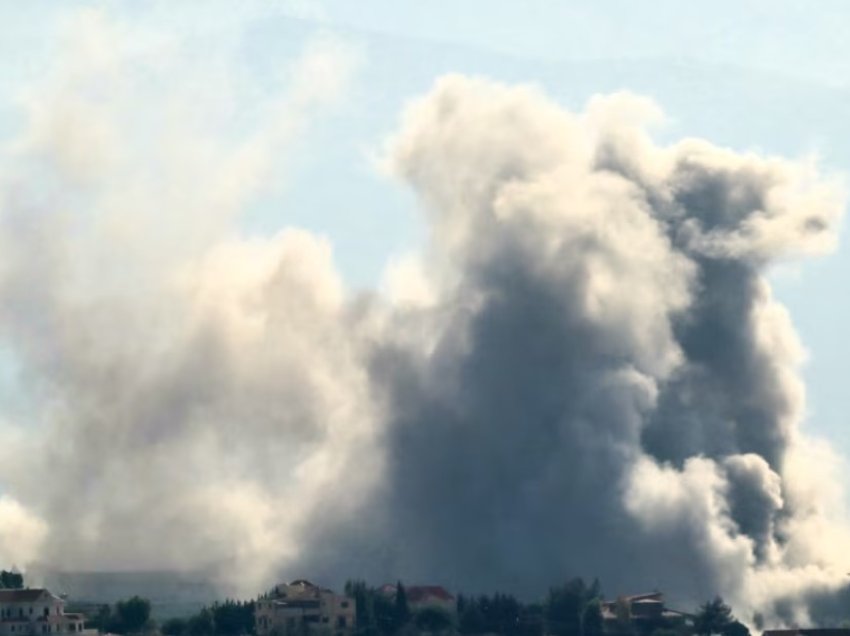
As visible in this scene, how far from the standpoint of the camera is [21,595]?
158375 mm

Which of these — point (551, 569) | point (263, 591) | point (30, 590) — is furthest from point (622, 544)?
point (30, 590)

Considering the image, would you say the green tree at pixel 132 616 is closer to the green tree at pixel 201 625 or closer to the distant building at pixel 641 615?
the green tree at pixel 201 625

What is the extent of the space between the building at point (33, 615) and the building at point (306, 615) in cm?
1381

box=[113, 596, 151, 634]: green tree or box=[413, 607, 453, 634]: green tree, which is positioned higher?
box=[113, 596, 151, 634]: green tree

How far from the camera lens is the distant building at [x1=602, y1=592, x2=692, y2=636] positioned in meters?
165

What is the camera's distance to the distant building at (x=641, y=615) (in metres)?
165

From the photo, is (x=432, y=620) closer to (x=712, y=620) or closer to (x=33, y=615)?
(x=712, y=620)

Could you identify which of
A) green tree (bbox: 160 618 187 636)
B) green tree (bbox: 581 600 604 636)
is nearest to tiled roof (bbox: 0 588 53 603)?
green tree (bbox: 160 618 187 636)

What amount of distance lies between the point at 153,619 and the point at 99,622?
22.1 feet

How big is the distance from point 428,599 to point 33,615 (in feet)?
101

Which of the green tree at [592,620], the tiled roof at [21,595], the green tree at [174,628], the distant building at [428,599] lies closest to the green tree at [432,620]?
the distant building at [428,599]

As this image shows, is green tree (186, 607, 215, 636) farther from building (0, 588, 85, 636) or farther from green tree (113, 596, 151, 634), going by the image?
building (0, 588, 85, 636)

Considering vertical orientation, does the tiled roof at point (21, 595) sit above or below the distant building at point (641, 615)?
above

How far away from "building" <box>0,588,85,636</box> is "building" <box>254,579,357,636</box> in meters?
13.8
